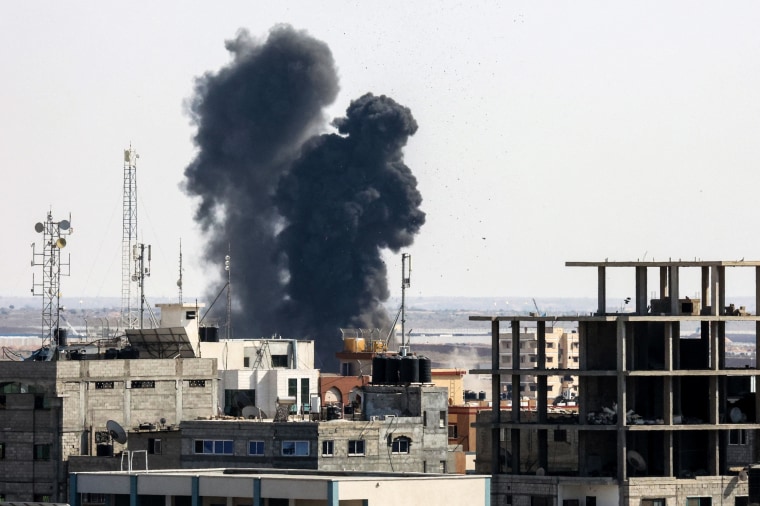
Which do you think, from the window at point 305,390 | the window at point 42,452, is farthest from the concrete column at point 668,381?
the window at point 305,390

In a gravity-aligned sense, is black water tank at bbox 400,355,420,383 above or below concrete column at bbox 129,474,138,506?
above

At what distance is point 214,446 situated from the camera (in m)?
89.6

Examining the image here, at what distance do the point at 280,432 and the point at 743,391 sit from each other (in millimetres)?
18886

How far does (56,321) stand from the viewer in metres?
111

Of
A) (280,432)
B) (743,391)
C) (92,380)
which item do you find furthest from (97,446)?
(743,391)

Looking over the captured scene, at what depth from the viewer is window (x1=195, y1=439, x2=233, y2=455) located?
89250mm

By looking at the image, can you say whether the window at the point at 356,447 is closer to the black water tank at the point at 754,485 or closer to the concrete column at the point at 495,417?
the concrete column at the point at 495,417

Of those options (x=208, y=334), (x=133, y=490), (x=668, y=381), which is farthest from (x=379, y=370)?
(x=133, y=490)

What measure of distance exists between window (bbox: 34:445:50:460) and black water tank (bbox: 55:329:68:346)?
13.4 metres

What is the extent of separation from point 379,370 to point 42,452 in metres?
15.0

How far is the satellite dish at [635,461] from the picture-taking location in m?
85.7

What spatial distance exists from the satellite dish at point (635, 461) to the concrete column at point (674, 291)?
18.8ft

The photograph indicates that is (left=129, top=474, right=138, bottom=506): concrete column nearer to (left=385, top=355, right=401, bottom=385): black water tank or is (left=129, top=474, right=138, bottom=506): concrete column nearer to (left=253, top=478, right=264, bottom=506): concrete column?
(left=253, top=478, right=264, bottom=506): concrete column

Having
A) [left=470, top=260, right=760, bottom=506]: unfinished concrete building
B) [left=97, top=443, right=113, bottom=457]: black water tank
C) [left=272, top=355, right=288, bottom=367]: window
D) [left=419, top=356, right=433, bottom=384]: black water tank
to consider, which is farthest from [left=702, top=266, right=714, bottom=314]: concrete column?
[left=272, top=355, right=288, bottom=367]: window
